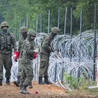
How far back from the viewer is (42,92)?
15.4 meters

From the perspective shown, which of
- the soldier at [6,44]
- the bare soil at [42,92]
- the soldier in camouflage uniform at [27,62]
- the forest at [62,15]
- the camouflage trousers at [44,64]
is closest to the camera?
the bare soil at [42,92]

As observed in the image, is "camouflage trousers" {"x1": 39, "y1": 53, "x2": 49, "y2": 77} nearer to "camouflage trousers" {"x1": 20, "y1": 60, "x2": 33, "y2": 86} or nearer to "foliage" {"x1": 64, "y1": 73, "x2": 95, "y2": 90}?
"foliage" {"x1": 64, "y1": 73, "x2": 95, "y2": 90}

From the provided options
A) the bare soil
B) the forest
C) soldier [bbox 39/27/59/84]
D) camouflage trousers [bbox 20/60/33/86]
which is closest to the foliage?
the bare soil

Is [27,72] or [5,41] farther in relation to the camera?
[5,41]

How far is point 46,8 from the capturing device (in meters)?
32.0

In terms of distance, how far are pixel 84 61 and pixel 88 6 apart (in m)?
8.51

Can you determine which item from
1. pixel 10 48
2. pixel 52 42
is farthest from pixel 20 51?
pixel 52 42

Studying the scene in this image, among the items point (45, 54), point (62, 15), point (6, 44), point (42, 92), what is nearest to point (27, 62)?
point (42, 92)

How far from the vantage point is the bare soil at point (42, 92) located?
1391cm

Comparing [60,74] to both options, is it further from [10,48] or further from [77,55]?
[10,48]

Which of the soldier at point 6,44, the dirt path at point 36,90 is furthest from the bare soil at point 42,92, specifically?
the soldier at point 6,44

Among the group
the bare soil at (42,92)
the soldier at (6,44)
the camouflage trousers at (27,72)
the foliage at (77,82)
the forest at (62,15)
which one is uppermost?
the forest at (62,15)

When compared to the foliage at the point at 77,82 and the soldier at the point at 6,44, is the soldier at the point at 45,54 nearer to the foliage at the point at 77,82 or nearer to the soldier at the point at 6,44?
the soldier at the point at 6,44

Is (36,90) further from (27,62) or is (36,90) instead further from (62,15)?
(62,15)
